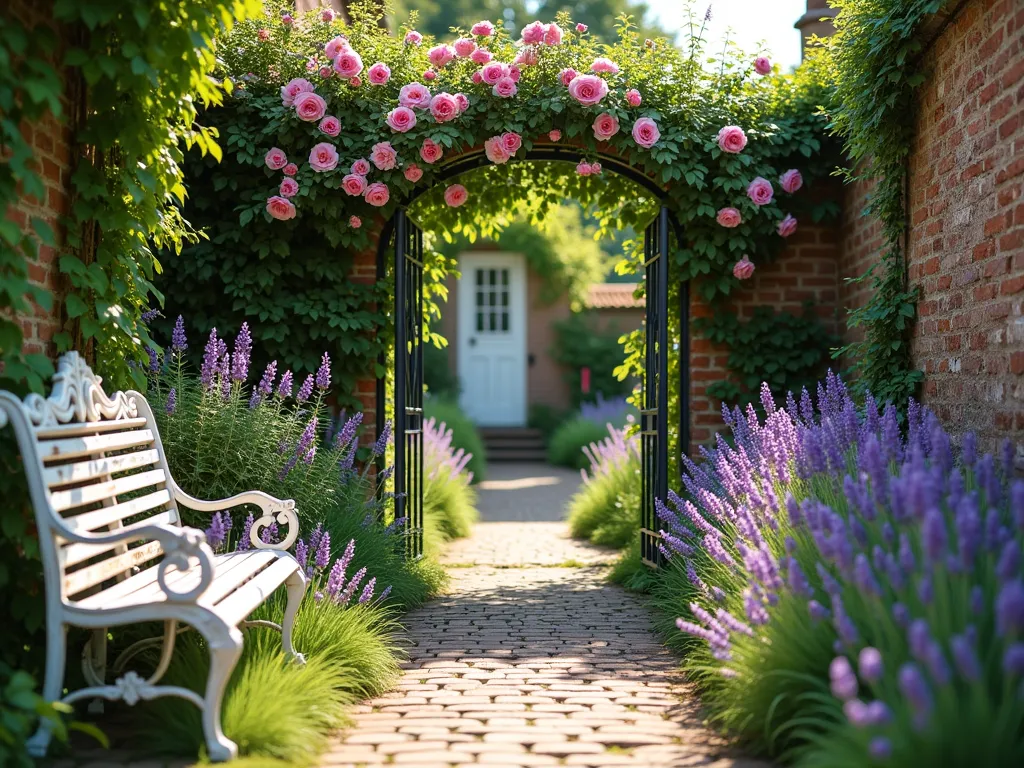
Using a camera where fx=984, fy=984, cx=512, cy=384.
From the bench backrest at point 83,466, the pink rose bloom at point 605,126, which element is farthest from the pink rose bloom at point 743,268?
the bench backrest at point 83,466

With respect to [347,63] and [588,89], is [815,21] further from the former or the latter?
[347,63]

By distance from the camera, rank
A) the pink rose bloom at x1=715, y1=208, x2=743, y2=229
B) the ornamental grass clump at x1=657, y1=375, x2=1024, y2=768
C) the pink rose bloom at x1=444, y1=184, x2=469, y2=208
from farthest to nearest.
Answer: the pink rose bloom at x1=444, y1=184, x2=469, y2=208 → the pink rose bloom at x1=715, y1=208, x2=743, y2=229 → the ornamental grass clump at x1=657, y1=375, x2=1024, y2=768

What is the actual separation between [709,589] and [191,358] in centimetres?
363

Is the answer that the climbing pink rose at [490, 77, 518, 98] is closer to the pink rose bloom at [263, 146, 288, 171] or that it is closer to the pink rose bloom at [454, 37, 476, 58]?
the pink rose bloom at [454, 37, 476, 58]

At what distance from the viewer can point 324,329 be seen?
612 centimetres

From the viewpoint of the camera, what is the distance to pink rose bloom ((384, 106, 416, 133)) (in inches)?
231

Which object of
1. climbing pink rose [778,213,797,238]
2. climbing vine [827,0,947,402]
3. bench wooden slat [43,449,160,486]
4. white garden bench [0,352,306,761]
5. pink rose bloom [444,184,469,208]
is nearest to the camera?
white garden bench [0,352,306,761]

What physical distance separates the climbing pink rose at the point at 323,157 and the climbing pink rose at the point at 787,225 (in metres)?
2.79

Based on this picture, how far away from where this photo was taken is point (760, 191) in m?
6.04

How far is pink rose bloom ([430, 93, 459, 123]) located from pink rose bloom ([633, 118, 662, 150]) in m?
1.09

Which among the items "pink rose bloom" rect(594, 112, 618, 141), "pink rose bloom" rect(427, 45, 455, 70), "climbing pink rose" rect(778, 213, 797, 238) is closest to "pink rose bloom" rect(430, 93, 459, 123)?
"pink rose bloom" rect(427, 45, 455, 70)

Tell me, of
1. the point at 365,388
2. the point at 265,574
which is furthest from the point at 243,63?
the point at 265,574

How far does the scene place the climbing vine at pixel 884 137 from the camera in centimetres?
487

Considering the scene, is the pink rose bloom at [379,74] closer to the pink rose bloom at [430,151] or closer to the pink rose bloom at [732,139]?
the pink rose bloom at [430,151]
